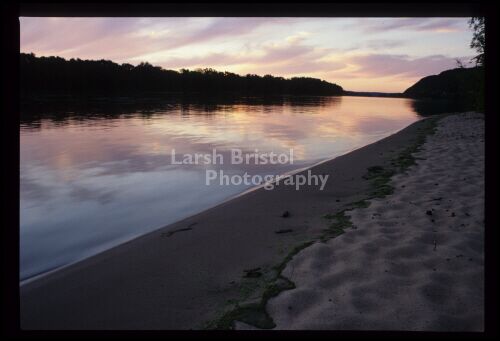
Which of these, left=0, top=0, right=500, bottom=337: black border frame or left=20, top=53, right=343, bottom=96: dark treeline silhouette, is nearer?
left=0, top=0, right=500, bottom=337: black border frame

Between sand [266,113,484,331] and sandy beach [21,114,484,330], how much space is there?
0.03ft

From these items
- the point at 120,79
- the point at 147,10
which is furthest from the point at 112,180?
the point at 120,79

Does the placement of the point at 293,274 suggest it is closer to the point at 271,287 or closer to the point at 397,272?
Answer: the point at 271,287

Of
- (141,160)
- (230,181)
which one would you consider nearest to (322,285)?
(230,181)

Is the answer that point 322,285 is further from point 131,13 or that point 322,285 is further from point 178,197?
point 178,197

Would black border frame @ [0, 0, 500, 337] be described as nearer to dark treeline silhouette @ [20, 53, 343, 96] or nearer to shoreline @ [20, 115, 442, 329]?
shoreline @ [20, 115, 442, 329]

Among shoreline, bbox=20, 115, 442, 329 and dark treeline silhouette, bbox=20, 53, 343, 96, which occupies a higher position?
dark treeline silhouette, bbox=20, 53, 343, 96

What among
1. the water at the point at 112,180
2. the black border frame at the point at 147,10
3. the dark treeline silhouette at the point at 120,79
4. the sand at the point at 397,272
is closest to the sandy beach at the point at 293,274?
the sand at the point at 397,272

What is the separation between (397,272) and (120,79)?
3738 inches

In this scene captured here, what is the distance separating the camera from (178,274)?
12.2ft

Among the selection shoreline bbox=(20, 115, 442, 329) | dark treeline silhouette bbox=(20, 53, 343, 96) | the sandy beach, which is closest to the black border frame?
the sandy beach

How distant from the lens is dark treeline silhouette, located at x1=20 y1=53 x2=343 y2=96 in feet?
243
